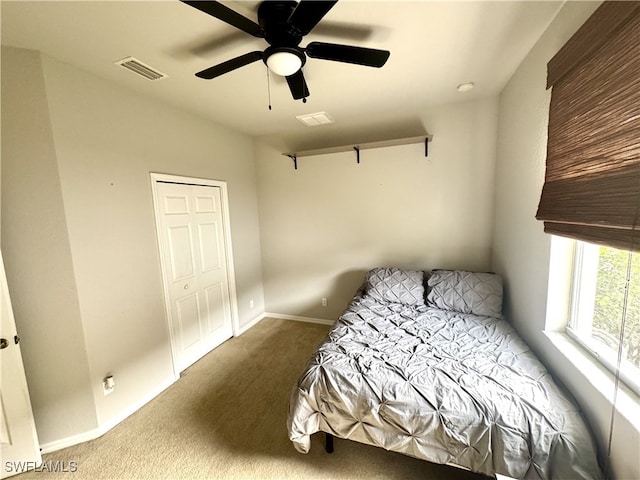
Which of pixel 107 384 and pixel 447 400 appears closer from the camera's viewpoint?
pixel 447 400

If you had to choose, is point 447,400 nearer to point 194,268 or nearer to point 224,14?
point 224,14

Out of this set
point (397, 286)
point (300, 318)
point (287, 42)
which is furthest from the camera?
point (300, 318)

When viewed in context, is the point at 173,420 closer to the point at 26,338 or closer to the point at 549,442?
the point at 26,338

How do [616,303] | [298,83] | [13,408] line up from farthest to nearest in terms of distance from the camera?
1. [298,83]
2. [13,408]
3. [616,303]

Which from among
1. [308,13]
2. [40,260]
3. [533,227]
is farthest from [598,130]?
[40,260]

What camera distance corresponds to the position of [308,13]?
1.10m

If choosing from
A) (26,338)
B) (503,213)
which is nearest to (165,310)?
(26,338)

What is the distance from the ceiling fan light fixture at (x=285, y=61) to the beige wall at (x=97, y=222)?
4.64ft

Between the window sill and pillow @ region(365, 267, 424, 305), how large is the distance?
40.0 inches

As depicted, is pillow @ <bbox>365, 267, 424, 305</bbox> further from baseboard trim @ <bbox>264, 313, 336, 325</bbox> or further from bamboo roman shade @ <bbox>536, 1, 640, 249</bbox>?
bamboo roman shade @ <bbox>536, 1, 640, 249</bbox>

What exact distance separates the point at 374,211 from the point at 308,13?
7.01 feet

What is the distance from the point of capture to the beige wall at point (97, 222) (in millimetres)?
1511

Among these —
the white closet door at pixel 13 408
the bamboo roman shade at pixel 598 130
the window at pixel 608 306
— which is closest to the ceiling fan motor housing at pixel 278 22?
the bamboo roman shade at pixel 598 130

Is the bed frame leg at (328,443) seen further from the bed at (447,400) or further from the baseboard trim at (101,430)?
the baseboard trim at (101,430)
